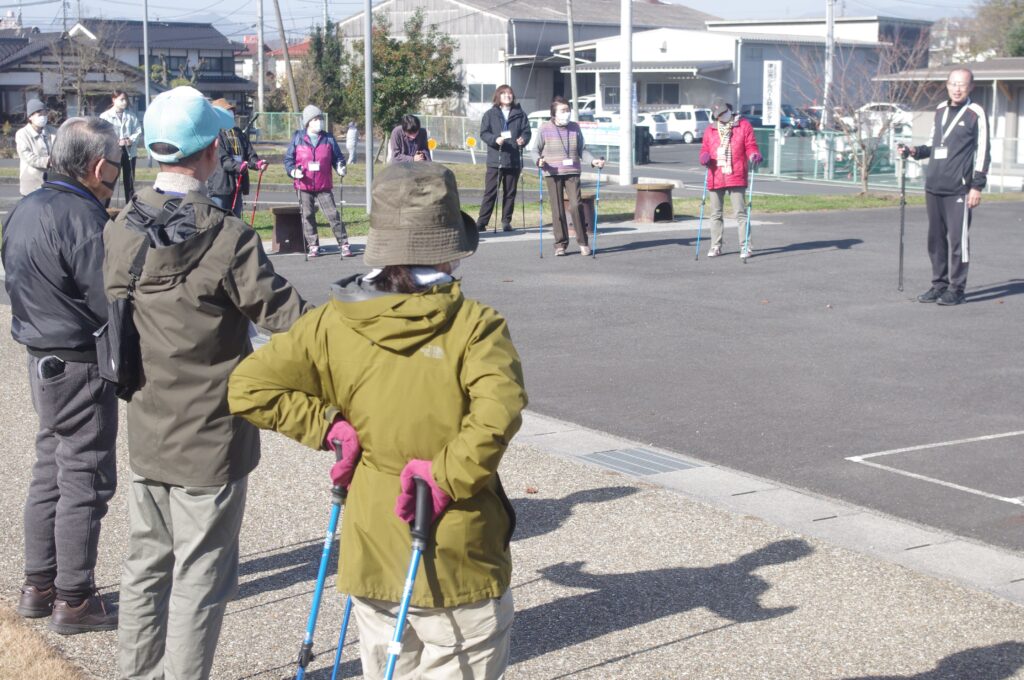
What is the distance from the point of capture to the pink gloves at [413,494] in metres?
2.92

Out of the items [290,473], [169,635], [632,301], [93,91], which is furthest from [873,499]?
[93,91]

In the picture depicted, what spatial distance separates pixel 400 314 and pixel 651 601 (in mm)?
2469

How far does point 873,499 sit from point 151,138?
4.14 m

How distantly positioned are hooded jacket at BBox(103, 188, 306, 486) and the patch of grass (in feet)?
3.03

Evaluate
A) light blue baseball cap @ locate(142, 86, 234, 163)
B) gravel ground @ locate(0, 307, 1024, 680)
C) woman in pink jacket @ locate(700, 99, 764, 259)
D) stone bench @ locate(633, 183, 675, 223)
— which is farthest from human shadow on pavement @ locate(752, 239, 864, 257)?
light blue baseball cap @ locate(142, 86, 234, 163)

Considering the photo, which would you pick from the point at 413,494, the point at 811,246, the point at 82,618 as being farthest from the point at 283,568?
the point at 811,246

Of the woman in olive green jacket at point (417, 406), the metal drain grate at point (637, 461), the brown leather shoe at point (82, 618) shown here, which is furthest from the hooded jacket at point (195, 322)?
the metal drain grate at point (637, 461)

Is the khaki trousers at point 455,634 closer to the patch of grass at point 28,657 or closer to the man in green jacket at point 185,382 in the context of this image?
the man in green jacket at point 185,382

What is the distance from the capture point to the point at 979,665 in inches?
173

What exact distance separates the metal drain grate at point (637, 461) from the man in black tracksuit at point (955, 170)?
6.18 metres

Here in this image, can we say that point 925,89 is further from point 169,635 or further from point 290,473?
point 169,635

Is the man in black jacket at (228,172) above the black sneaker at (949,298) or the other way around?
above

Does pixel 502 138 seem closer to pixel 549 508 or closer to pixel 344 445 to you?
pixel 549 508

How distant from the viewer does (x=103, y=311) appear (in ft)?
14.7
